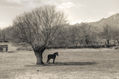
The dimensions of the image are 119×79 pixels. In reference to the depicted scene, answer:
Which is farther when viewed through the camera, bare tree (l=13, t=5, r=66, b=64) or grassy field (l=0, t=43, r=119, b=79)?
bare tree (l=13, t=5, r=66, b=64)

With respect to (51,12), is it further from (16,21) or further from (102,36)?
(102,36)

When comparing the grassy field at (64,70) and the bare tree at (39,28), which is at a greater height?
the bare tree at (39,28)

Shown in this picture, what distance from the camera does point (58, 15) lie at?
111ft

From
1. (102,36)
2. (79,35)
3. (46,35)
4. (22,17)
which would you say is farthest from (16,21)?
(102,36)

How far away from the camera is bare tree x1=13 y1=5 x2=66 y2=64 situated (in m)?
32.0

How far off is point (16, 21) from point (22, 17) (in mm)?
1153

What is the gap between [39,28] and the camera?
3319cm

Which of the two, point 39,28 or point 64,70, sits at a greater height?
point 39,28

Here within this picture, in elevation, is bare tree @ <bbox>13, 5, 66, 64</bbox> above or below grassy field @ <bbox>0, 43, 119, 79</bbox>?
above

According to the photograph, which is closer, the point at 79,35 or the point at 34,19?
the point at 34,19

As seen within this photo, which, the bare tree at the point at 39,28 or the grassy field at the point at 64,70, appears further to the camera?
the bare tree at the point at 39,28

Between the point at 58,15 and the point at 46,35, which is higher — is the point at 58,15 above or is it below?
above

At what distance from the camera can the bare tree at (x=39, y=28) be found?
105 feet

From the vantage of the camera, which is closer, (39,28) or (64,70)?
(64,70)
